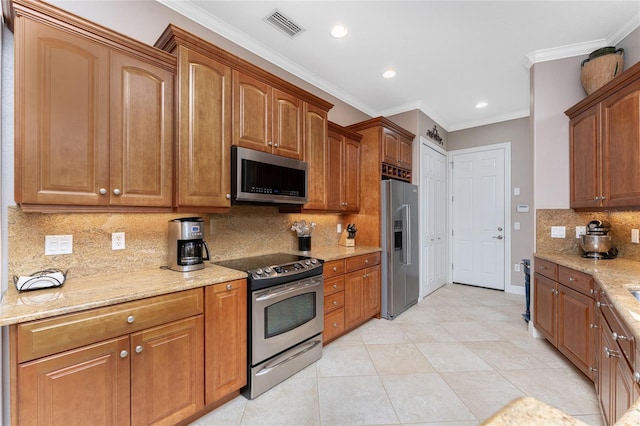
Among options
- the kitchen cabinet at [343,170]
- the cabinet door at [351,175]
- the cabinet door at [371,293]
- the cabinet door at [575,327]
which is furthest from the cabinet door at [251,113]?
the cabinet door at [575,327]

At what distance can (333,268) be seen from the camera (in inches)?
108

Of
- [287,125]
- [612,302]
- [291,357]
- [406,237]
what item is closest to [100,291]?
[291,357]

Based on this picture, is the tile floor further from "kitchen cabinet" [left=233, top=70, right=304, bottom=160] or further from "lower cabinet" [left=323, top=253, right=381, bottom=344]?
"kitchen cabinet" [left=233, top=70, right=304, bottom=160]

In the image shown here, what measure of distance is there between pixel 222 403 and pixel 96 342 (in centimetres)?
99

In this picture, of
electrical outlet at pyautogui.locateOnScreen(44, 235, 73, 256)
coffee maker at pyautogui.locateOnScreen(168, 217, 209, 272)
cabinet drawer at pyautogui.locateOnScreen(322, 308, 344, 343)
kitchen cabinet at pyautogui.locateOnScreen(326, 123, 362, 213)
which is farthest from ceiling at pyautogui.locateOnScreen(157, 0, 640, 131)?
cabinet drawer at pyautogui.locateOnScreen(322, 308, 344, 343)

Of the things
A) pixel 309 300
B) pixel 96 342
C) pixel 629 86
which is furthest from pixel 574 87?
pixel 96 342

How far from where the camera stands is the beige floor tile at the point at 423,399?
5.84 feet

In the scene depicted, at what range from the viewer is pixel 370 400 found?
194 centimetres

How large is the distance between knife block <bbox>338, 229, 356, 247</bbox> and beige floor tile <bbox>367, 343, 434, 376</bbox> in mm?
1176

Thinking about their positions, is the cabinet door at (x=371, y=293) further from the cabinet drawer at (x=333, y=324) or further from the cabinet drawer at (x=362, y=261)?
the cabinet drawer at (x=333, y=324)

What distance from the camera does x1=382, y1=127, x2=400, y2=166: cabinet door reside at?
3.50m

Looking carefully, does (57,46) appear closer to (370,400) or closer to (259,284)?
(259,284)

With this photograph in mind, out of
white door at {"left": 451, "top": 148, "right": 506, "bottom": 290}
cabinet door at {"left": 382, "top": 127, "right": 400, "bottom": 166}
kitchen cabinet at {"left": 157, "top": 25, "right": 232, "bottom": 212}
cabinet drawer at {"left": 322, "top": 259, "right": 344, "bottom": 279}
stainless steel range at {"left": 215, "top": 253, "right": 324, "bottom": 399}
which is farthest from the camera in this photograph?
white door at {"left": 451, "top": 148, "right": 506, "bottom": 290}

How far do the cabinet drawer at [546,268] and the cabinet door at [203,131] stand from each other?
2874 mm
